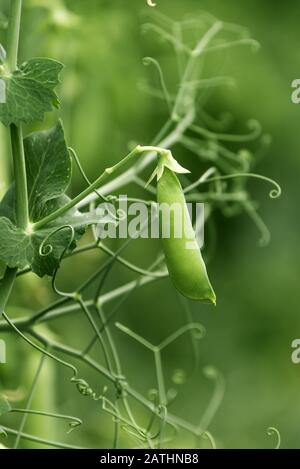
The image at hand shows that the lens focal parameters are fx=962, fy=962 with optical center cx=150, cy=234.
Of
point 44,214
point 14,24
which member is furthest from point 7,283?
point 14,24

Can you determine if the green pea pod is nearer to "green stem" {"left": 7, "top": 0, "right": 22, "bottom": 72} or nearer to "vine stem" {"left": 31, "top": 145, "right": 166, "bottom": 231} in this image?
"vine stem" {"left": 31, "top": 145, "right": 166, "bottom": 231}

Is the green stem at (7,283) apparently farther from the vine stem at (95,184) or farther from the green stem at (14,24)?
the green stem at (14,24)

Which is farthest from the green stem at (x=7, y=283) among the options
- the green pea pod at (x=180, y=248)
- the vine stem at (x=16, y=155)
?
the green pea pod at (x=180, y=248)

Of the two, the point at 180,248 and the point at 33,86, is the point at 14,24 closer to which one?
the point at 33,86

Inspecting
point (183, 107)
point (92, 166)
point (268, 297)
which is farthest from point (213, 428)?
point (183, 107)

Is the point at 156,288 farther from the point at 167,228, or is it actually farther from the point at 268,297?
the point at 167,228
